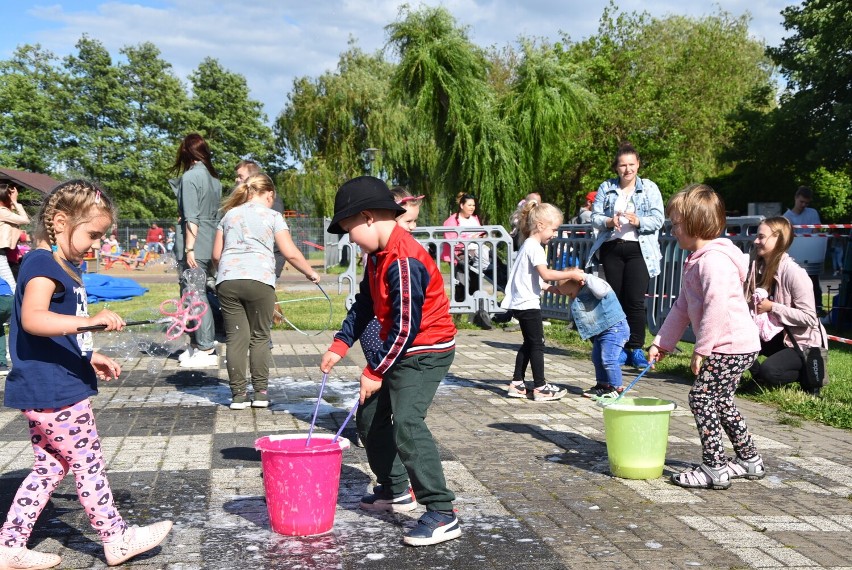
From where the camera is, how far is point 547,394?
7746 millimetres

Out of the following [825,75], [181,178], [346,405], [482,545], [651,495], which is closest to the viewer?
[482,545]

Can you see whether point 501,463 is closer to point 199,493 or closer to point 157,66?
point 199,493

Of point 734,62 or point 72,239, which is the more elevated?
point 734,62

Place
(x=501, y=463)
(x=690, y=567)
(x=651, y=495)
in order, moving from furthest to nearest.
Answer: (x=501, y=463) → (x=651, y=495) → (x=690, y=567)

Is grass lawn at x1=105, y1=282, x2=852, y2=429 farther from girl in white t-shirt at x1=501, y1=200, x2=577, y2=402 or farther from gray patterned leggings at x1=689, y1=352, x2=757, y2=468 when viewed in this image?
gray patterned leggings at x1=689, y1=352, x2=757, y2=468

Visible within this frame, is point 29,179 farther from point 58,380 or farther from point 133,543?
point 133,543

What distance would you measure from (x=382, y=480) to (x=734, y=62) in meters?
47.8

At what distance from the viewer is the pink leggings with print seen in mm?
3678

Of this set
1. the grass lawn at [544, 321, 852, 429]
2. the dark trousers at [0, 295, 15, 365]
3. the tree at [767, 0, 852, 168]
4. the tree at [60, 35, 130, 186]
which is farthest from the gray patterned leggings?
the tree at [60, 35, 130, 186]

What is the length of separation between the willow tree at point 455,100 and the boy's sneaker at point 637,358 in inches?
555

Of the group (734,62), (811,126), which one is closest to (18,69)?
(734,62)

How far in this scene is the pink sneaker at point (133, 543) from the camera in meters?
3.72

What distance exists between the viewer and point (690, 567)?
372 cm

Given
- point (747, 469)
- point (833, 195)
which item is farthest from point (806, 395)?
point (833, 195)
